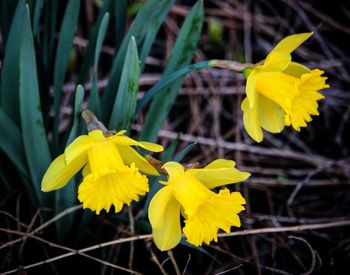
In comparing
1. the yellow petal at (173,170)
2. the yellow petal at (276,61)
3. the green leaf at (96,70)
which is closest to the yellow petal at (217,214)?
the yellow petal at (173,170)

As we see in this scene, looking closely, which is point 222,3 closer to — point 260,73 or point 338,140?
point 338,140

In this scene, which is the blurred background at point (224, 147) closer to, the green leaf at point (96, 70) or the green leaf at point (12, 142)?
the green leaf at point (96, 70)

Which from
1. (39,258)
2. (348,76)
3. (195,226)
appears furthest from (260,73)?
(348,76)

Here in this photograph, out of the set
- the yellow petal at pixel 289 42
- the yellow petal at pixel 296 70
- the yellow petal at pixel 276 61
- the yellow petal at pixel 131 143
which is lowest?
the yellow petal at pixel 131 143

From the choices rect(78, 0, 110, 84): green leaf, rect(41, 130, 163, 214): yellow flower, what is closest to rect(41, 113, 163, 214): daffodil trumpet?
rect(41, 130, 163, 214): yellow flower

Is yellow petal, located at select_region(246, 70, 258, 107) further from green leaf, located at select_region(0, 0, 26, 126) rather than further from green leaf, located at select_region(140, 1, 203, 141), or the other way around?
green leaf, located at select_region(0, 0, 26, 126)

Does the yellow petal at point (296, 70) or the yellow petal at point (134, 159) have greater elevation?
the yellow petal at point (296, 70)
